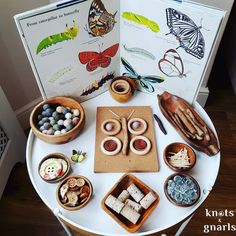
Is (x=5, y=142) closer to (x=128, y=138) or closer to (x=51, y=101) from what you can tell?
(x=51, y=101)

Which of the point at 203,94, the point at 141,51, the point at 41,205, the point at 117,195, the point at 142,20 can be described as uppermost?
the point at 142,20

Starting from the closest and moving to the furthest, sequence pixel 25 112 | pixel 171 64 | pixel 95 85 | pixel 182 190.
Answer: pixel 182 190 → pixel 171 64 → pixel 95 85 → pixel 25 112

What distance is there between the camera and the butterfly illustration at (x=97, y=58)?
0.87 metres

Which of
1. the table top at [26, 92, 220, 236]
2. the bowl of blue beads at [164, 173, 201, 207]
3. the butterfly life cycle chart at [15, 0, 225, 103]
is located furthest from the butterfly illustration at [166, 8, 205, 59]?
the bowl of blue beads at [164, 173, 201, 207]

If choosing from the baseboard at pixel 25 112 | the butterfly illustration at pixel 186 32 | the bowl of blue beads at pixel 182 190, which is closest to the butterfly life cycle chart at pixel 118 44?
the butterfly illustration at pixel 186 32

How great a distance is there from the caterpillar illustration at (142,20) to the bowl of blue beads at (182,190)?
16.1 inches

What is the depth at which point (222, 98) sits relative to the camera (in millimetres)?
1635

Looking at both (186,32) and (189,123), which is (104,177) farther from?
(186,32)

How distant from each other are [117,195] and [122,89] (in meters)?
0.36

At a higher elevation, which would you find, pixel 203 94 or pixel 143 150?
pixel 143 150

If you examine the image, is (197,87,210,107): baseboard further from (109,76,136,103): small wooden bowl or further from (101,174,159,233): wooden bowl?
(101,174,159,233): wooden bowl

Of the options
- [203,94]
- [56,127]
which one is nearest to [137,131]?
[56,127]

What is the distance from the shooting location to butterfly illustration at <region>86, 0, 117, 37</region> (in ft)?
2.55

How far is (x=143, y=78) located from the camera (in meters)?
0.95
